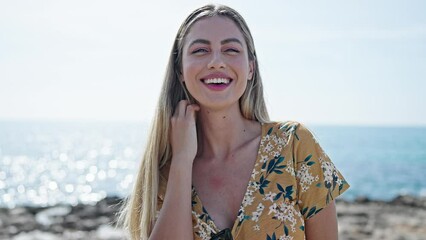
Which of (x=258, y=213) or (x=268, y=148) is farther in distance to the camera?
(x=268, y=148)

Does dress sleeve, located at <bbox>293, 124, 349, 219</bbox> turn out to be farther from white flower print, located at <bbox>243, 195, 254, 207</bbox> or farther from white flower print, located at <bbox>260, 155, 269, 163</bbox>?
white flower print, located at <bbox>243, 195, 254, 207</bbox>

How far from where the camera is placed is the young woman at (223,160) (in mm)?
3842

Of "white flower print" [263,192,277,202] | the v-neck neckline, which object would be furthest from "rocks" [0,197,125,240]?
"white flower print" [263,192,277,202]

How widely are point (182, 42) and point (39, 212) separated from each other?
698 inches

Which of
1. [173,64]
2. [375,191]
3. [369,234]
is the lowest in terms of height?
[375,191]

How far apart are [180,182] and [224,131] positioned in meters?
0.45

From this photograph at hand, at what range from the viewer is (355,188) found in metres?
40.0

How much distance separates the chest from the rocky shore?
9.04 meters

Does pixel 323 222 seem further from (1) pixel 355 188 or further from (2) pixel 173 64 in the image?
(1) pixel 355 188

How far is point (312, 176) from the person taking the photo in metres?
3.90

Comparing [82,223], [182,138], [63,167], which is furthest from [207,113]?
[63,167]

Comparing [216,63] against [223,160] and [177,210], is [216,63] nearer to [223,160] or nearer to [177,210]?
[223,160]

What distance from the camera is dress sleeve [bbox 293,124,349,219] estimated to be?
12.6ft

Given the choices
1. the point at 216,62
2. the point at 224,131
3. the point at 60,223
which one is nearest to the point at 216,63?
the point at 216,62
